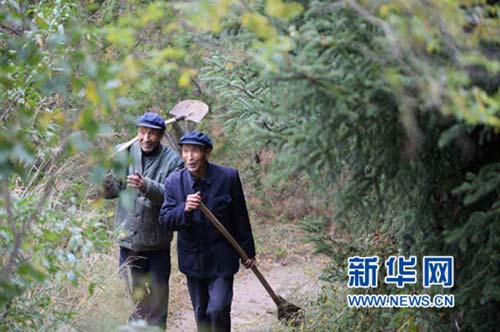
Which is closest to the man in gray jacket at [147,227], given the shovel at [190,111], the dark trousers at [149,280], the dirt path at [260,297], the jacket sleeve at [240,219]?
the dark trousers at [149,280]

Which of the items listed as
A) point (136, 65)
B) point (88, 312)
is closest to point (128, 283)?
point (88, 312)

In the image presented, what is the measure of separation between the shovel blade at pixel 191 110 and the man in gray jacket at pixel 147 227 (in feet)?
2.63

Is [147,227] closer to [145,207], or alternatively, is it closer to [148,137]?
[145,207]

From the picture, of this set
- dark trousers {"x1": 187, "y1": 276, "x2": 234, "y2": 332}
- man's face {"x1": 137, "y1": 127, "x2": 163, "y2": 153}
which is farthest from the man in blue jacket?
man's face {"x1": 137, "y1": 127, "x2": 163, "y2": 153}

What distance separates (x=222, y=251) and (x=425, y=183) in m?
2.04

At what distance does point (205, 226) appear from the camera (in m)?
6.36

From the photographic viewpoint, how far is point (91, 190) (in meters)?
7.53

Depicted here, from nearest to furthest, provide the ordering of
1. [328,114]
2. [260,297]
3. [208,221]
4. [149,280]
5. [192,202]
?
[328,114] < [192,202] < [208,221] < [149,280] < [260,297]

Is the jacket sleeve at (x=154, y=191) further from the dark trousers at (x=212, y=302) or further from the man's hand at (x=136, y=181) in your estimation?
the dark trousers at (x=212, y=302)

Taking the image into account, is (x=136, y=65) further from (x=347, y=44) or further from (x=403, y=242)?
(x=403, y=242)

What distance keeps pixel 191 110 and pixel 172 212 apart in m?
1.63

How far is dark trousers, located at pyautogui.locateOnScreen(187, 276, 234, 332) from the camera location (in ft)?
→ 20.5

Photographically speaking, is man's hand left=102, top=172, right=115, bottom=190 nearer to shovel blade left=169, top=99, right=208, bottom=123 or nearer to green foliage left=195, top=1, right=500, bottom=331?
shovel blade left=169, top=99, right=208, bottom=123

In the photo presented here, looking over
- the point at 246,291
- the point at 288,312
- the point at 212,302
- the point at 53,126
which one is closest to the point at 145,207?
the point at 212,302
